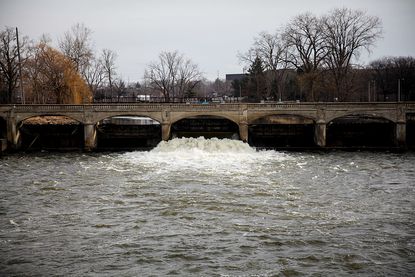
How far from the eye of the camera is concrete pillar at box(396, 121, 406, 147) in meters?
38.2

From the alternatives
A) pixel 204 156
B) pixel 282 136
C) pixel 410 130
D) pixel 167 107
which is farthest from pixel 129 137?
pixel 410 130

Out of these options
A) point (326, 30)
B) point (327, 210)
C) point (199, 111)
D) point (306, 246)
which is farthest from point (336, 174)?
point (326, 30)

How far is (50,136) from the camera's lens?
133ft

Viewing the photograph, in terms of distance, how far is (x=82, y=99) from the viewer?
50.9 meters

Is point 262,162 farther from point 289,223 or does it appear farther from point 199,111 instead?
point 289,223

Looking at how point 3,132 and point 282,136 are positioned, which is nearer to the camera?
point 3,132

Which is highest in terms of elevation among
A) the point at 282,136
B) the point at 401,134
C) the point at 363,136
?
the point at 401,134

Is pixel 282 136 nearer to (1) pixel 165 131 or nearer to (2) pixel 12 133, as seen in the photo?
(1) pixel 165 131

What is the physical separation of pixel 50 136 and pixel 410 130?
1374 inches

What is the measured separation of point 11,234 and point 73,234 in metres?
2.32

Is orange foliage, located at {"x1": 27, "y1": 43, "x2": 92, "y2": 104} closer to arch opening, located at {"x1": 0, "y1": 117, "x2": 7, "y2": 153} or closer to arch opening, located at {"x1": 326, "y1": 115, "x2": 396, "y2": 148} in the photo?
arch opening, located at {"x1": 0, "y1": 117, "x2": 7, "y2": 153}

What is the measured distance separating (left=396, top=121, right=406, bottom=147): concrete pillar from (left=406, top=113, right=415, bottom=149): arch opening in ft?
5.19

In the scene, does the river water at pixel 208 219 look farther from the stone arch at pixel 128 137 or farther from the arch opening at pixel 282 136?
the arch opening at pixel 282 136

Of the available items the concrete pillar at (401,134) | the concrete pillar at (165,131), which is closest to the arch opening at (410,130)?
the concrete pillar at (401,134)
